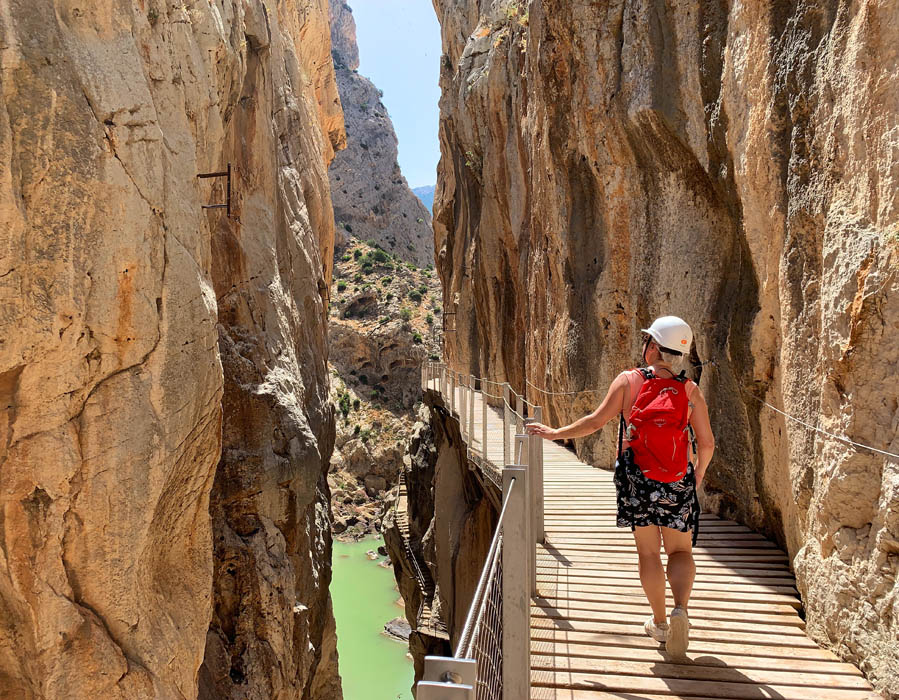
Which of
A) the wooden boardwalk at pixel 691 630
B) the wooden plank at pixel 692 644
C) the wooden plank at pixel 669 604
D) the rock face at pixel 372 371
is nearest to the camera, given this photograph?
the wooden boardwalk at pixel 691 630

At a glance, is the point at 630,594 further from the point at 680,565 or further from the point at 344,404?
the point at 344,404

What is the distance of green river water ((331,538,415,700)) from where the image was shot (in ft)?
71.5

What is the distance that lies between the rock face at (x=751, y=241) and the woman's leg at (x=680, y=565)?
87 centimetres

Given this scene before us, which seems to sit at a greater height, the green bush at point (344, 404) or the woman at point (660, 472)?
the woman at point (660, 472)

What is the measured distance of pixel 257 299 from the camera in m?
11.4

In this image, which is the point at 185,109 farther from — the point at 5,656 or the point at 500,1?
the point at 500,1

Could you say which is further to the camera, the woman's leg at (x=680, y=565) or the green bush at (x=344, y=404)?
the green bush at (x=344, y=404)

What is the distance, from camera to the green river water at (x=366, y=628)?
71.5ft

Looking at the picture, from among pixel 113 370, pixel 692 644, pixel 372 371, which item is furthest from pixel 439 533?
pixel 372 371

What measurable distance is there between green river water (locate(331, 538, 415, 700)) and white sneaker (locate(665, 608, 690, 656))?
1992cm

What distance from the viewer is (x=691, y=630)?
3.99 meters

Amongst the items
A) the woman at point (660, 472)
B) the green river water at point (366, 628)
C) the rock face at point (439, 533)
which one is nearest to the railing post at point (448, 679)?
the woman at point (660, 472)

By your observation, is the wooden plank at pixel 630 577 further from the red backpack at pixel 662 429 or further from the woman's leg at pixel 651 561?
the red backpack at pixel 662 429

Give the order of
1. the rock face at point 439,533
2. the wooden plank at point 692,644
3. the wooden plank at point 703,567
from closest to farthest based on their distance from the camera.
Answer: the wooden plank at point 692,644 < the wooden plank at point 703,567 < the rock face at point 439,533
